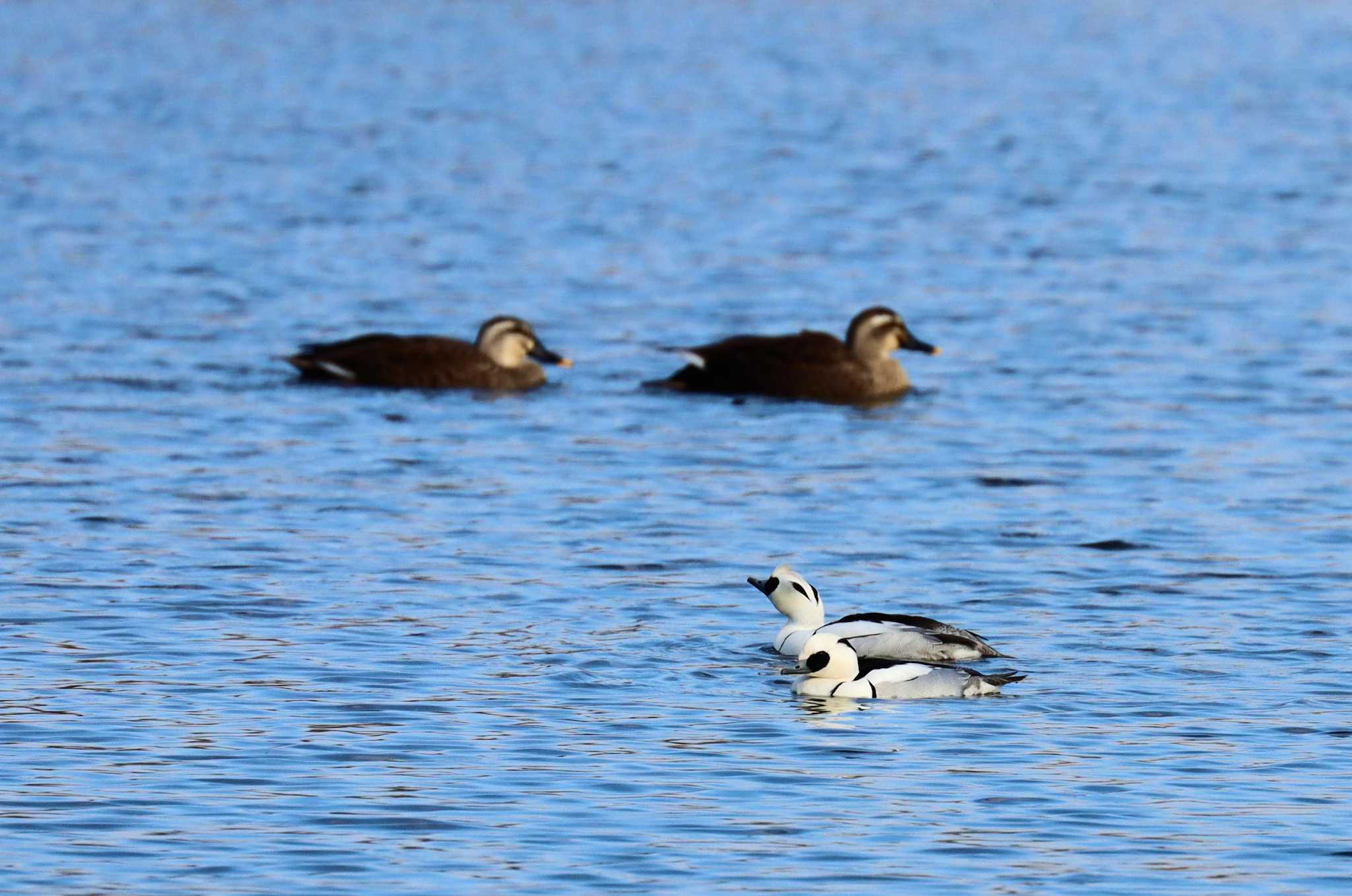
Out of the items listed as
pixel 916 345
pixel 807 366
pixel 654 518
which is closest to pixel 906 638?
pixel 654 518

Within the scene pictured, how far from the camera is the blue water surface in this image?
10930mm

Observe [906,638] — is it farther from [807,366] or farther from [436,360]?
[436,360]

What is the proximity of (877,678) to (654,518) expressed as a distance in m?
4.75

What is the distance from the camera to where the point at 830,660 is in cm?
1312

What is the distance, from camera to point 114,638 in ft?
45.7

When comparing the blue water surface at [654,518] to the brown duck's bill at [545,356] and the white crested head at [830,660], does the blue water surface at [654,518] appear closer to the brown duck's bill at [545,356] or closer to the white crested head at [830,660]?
the white crested head at [830,660]

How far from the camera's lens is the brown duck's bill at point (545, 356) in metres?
23.7

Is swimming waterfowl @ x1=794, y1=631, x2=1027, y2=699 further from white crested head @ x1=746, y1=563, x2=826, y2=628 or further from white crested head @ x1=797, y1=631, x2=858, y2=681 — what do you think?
white crested head @ x1=746, y1=563, x2=826, y2=628

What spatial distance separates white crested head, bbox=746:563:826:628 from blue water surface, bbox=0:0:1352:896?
1.28 feet

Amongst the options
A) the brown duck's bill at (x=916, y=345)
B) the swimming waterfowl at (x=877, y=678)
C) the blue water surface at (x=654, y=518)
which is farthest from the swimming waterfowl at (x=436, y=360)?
the swimming waterfowl at (x=877, y=678)

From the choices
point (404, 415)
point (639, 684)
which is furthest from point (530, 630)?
point (404, 415)

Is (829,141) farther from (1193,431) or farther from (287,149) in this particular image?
(1193,431)

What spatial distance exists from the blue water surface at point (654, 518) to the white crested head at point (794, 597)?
1.28 feet

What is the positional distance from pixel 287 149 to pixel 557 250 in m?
11.4
